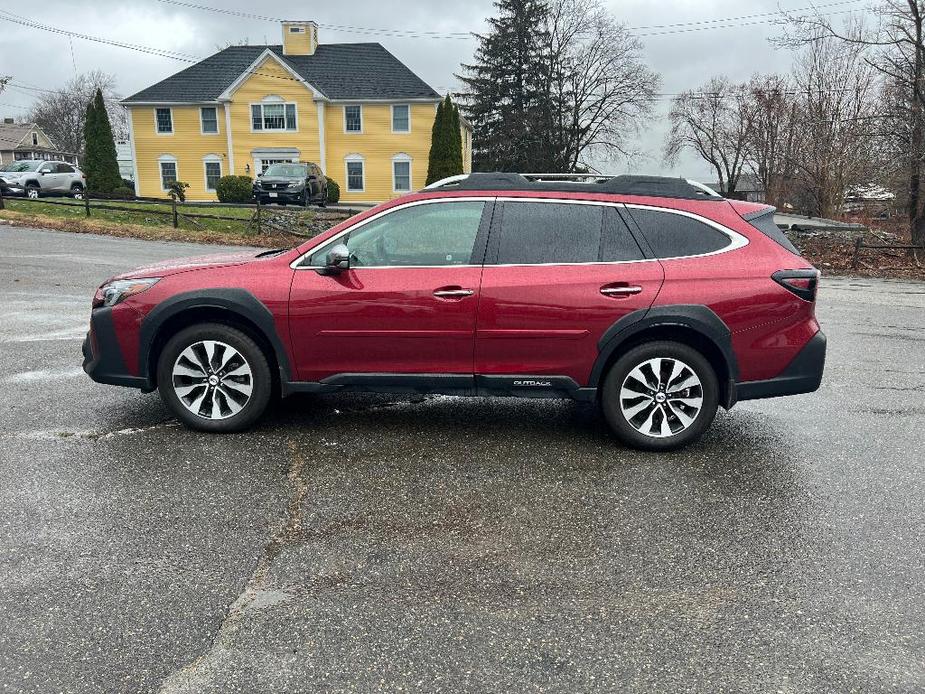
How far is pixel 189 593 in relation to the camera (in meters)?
3.21

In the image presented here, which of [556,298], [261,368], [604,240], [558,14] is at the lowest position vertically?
[261,368]

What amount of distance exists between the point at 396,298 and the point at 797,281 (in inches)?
102

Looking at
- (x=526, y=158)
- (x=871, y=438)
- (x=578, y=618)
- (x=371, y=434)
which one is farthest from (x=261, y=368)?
(x=526, y=158)

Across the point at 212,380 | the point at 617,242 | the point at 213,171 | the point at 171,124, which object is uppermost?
the point at 171,124

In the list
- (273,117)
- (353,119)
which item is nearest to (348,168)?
(353,119)

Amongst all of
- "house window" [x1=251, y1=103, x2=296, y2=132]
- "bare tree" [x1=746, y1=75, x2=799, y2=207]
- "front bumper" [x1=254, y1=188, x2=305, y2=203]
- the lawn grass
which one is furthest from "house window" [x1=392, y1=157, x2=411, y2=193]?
"bare tree" [x1=746, y1=75, x2=799, y2=207]

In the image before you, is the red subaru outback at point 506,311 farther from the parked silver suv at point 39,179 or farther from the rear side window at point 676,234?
the parked silver suv at point 39,179

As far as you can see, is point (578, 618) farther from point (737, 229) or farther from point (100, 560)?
point (737, 229)

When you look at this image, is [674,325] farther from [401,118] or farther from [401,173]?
[401,118]

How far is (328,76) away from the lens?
139ft

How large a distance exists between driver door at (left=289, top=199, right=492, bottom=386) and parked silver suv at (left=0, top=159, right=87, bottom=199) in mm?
32646

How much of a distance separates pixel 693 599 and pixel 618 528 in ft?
2.31

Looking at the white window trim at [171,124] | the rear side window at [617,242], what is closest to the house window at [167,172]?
the white window trim at [171,124]

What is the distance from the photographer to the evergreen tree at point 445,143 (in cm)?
3894
